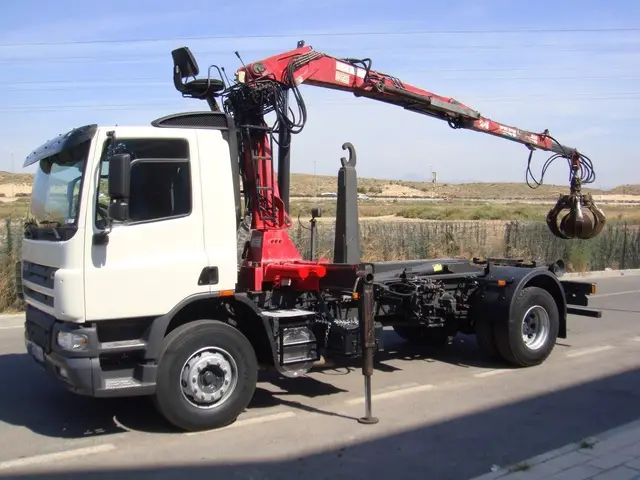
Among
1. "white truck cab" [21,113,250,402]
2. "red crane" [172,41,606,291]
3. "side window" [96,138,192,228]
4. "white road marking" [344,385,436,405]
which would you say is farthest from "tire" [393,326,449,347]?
"side window" [96,138,192,228]

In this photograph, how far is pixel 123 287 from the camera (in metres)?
5.74

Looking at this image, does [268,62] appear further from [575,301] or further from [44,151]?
[575,301]

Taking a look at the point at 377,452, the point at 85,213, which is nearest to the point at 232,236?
the point at 85,213

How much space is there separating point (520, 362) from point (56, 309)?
574 centimetres

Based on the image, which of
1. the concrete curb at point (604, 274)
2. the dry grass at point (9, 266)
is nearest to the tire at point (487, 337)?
the dry grass at point (9, 266)

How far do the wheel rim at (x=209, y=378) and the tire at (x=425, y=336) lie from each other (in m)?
4.24

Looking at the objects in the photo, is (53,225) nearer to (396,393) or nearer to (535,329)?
(396,393)

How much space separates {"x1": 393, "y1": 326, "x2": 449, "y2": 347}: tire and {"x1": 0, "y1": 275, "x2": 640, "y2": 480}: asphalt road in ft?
2.26

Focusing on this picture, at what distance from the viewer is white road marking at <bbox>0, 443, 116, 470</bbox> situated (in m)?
5.30

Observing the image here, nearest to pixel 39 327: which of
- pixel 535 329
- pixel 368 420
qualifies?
pixel 368 420

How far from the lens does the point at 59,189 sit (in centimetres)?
618

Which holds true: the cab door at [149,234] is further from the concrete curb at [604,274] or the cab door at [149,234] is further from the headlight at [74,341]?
the concrete curb at [604,274]

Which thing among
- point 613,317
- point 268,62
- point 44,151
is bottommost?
point 613,317

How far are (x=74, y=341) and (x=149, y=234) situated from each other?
1.08m
